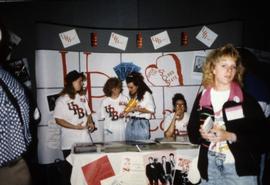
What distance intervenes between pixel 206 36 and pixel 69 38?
158 cm

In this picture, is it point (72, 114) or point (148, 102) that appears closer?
point (72, 114)

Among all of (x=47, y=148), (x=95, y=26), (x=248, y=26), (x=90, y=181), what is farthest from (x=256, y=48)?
(x=47, y=148)

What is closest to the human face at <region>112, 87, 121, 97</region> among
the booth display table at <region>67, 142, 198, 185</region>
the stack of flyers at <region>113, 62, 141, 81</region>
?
the stack of flyers at <region>113, 62, 141, 81</region>

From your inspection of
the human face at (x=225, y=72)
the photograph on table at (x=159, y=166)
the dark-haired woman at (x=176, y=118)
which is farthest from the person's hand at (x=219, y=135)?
the dark-haired woman at (x=176, y=118)

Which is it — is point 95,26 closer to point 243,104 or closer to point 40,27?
point 40,27

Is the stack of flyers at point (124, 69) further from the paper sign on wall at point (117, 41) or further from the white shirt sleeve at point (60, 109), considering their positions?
the white shirt sleeve at point (60, 109)

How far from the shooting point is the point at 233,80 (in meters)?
2.22

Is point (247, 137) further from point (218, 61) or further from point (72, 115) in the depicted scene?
point (72, 115)

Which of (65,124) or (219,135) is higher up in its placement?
(219,135)

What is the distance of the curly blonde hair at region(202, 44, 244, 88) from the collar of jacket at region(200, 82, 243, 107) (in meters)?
0.09

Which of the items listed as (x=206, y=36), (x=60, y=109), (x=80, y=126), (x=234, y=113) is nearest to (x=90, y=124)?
(x=80, y=126)

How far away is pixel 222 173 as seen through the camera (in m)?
2.02

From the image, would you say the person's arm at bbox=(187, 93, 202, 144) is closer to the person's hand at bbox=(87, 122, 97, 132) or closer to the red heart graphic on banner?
the red heart graphic on banner

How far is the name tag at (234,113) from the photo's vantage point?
202cm
